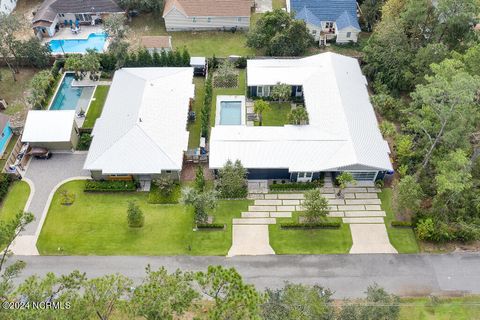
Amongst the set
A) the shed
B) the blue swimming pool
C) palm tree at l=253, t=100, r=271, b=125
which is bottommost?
palm tree at l=253, t=100, r=271, b=125

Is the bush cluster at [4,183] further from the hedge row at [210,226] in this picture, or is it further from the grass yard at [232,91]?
the grass yard at [232,91]

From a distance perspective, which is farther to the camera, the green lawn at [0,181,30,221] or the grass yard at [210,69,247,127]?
the grass yard at [210,69,247,127]

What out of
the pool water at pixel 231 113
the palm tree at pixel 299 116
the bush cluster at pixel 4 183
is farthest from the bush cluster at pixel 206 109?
the bush cluster at pixel 4 183

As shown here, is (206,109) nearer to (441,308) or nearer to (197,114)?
(197,114)

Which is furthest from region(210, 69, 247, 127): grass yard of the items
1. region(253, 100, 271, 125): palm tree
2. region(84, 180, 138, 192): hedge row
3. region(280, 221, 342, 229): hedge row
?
region(280, 221, 342, 229): hedge row

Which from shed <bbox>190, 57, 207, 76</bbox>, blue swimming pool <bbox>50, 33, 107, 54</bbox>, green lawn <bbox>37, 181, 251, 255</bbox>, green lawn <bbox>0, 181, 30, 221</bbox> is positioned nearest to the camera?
green lawn <bbox>37, 181, 251, 255</bbox>

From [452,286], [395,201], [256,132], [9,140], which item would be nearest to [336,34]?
[256,132]

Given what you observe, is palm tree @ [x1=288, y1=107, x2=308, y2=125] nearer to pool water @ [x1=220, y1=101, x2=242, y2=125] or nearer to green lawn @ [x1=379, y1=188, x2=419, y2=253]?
pool water @ [x1=220, y1=101, x2=242, y2=125]
